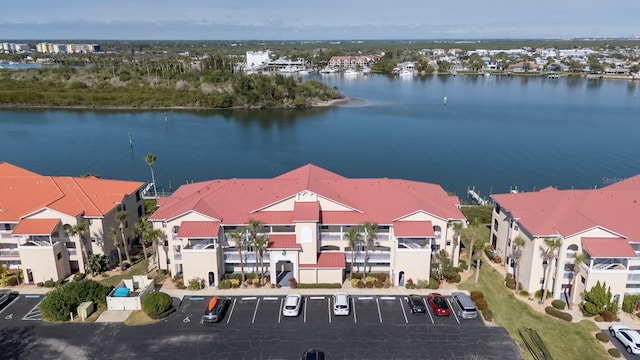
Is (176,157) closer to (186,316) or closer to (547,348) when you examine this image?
(186,316)

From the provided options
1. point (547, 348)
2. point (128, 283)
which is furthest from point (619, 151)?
point (128, 283)

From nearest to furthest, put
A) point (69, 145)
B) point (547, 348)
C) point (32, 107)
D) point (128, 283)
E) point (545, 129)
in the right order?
point (547, 348), point (128, 283), point (69, 145), point (545, 129), point (32, 107)

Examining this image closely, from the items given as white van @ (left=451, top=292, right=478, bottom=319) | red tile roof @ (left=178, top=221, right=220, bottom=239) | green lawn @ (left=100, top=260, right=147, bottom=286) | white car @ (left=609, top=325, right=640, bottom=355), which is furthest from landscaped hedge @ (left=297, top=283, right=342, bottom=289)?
white car @ (left=609, top=325, right=640, bottom=355)

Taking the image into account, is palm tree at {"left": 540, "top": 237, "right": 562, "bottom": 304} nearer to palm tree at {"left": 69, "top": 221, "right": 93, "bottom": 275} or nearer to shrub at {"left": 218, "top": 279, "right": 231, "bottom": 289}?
shrub at {"left": 218, "top": 279, "right": 231, "bottom": 289}

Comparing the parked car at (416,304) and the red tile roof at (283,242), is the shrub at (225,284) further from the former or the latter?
the parked car at (416,304)

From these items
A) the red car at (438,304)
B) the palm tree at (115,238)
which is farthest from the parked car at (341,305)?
the palm tree at (115,238)

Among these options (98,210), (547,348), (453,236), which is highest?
(98,210)

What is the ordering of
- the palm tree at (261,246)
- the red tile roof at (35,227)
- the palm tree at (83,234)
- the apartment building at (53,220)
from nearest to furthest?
the palm tree at (261,246) < the red tile roof at (35,227) < the palm tree at (83,234) < the apartment building at (53,220)
